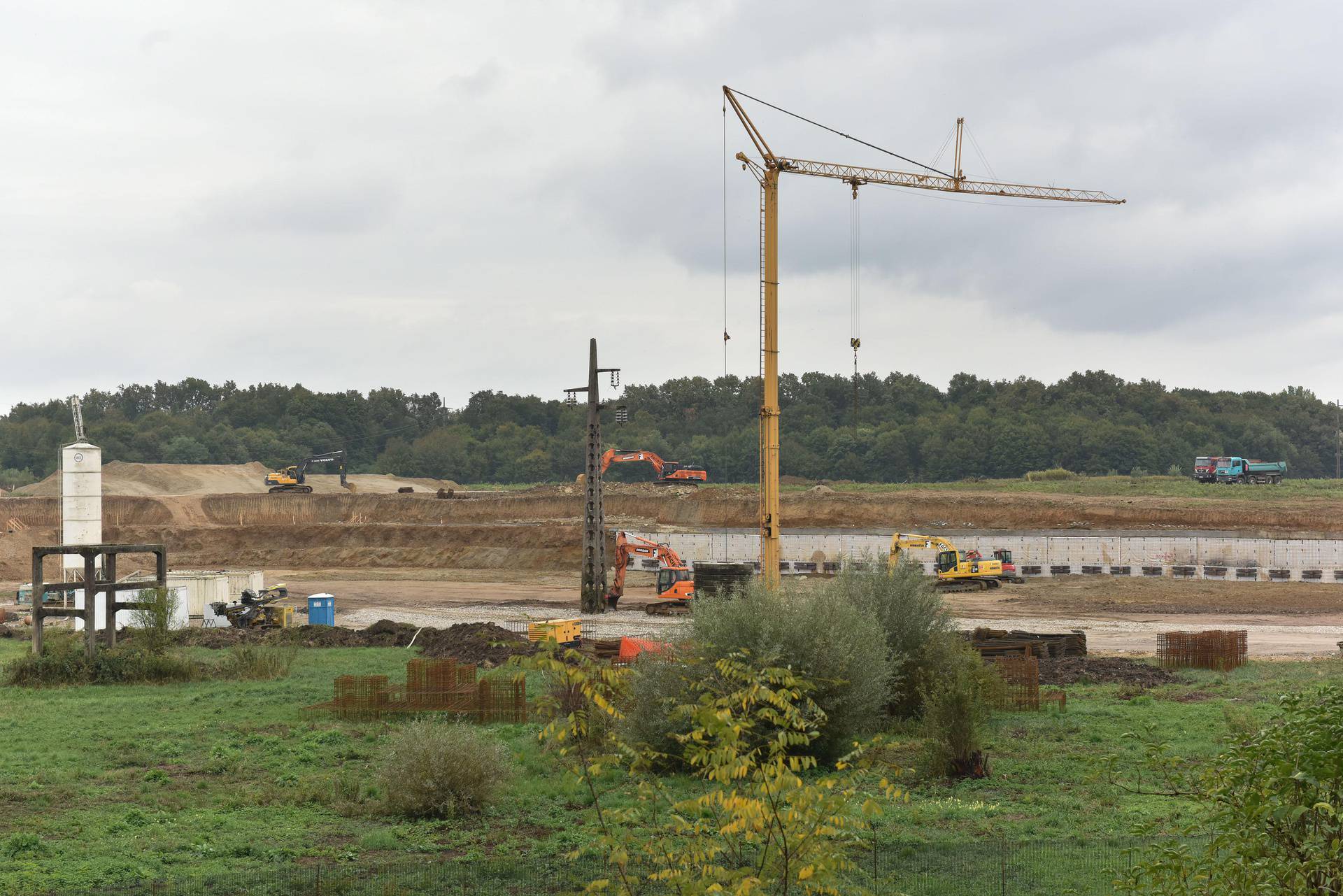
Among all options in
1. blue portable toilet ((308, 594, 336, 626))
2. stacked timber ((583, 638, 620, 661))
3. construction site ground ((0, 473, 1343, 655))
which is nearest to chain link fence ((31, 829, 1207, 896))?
stacked timber ((583, 638, 620, 661))

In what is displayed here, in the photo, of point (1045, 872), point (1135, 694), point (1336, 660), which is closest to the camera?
point (1045, 872)

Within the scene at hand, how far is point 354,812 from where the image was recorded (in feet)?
56.2

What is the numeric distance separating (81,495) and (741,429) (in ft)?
341

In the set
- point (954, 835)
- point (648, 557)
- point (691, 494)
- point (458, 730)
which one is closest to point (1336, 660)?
point (954, 835)

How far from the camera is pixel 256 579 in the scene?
54.2 meters

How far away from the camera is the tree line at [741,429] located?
4995 inches

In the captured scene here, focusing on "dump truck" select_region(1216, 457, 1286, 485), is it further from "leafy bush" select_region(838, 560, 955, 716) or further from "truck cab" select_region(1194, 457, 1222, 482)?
"leafy bush" select_region(838, 560, 955, 716)

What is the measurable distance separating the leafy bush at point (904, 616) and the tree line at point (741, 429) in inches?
3322

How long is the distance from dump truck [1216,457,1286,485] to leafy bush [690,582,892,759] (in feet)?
264

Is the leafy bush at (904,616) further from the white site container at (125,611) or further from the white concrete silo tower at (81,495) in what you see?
the white concrete silo tower at (81,495)

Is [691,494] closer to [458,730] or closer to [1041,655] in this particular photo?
[1041,655]

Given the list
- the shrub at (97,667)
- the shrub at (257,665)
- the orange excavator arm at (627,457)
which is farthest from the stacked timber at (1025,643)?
the orange excavator arm at (627,457)

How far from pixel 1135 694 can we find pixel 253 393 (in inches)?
6419

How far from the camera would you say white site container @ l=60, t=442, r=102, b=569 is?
45.7 metres
